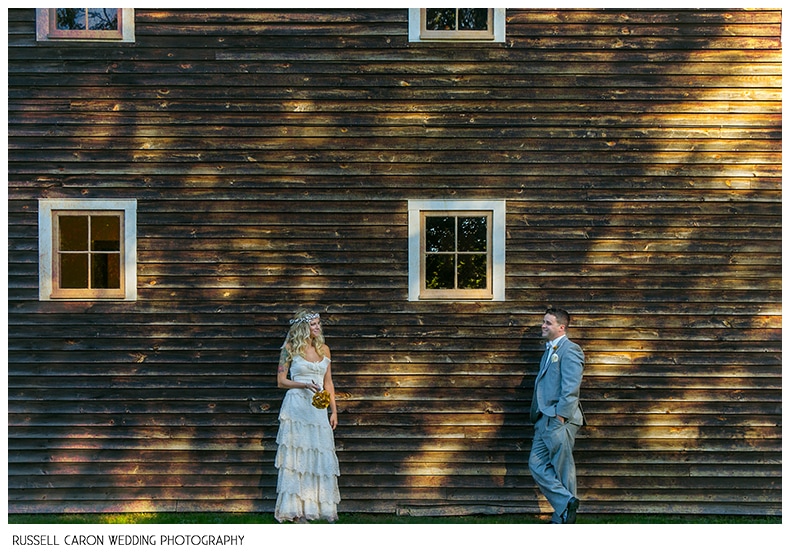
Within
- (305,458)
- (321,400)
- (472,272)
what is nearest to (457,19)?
(472,272)

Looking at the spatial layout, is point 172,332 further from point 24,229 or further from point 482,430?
point 482,430

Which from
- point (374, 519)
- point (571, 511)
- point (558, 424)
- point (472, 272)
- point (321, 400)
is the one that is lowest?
point (374, 519)

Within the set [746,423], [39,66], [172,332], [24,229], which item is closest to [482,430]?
[746,423]

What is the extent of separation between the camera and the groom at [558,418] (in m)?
7.97

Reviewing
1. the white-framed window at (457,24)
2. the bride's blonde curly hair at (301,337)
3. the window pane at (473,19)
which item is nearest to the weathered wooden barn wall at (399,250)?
the white-framed window at (457,24)

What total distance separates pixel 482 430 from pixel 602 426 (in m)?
1.07

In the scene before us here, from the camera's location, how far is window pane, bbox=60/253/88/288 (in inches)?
340

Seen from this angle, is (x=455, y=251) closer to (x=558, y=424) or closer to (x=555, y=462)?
(x=558, y=424)

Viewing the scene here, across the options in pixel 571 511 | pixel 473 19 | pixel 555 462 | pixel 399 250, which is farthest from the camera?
pixel 473 19

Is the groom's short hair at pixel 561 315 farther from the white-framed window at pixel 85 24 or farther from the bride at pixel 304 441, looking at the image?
the white-framed window at pixel 85 24

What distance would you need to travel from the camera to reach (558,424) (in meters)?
8.03

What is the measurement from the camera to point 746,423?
8641mm

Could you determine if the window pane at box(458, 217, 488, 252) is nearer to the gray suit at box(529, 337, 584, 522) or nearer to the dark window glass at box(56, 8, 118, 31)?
the gray suit at box(529, 337, 584, 522)

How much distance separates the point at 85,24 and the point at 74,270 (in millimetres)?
2214
